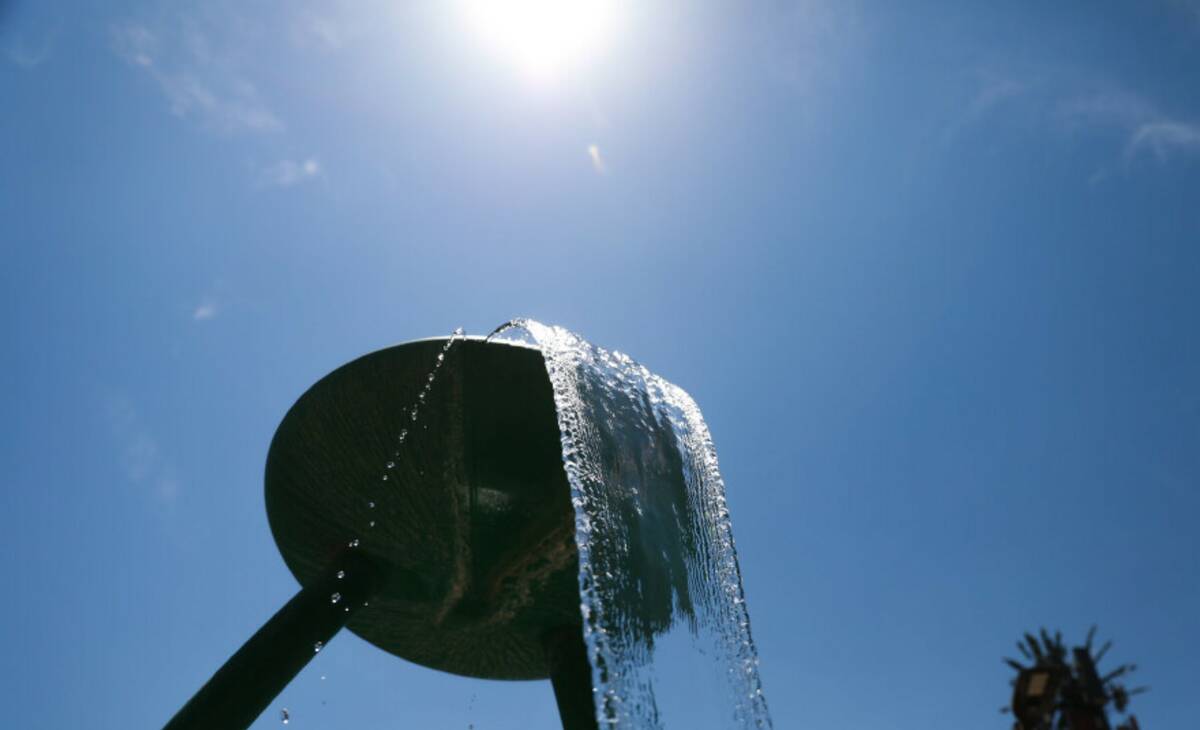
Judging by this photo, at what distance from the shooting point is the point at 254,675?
843 cm

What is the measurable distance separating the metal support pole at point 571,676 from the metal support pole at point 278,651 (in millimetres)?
2564

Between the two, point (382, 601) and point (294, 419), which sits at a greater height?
point (294, 419)

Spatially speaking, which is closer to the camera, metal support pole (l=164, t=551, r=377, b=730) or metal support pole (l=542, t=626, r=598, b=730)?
metal support pole (l=164, t=551, r=377, b=730)

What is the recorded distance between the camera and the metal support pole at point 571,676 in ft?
31.8

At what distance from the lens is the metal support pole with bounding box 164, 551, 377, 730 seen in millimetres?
7957

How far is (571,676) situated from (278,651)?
3602 millimetres

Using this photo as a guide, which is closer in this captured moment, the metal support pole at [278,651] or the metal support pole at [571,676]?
the metal support pole at [278,651]

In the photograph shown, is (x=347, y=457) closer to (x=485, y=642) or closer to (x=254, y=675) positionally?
(x=254, y=675)

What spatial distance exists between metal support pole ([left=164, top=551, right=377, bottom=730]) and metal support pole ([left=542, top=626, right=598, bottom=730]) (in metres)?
2.56

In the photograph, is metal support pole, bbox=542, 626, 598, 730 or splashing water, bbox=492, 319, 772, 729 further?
metal support pole, bbox=542, 626, 598, 730

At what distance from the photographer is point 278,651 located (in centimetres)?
887

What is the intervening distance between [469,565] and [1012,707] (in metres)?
7.91

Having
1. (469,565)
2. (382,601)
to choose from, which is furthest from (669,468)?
(382,601)

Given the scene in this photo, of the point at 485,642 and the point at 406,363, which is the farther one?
the point at 485,642
